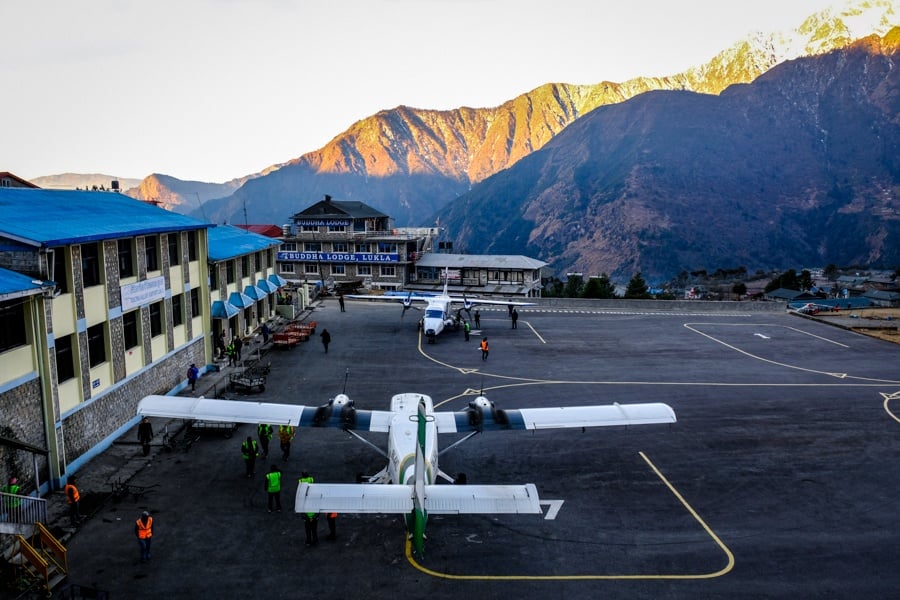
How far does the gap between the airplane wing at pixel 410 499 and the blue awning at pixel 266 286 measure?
1572 inches

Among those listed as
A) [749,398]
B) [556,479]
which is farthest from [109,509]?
[749,398]

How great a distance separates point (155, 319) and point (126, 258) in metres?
4.70

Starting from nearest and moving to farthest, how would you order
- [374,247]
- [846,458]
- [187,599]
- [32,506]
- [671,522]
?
[187,599]
[32,506]
[671,522]
[846,458]
[374,247]

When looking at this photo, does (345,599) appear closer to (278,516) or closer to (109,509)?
(278,516)

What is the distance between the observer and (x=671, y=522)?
2069 centimetres

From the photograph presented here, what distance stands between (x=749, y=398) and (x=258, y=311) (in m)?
42.1

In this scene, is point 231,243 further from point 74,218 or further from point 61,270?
point 61,270

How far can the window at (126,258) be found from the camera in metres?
29.2

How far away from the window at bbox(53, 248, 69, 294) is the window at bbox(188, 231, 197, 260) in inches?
Answer: 529

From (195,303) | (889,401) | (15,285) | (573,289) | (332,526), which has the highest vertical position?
(15,285)

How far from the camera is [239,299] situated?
45.9m

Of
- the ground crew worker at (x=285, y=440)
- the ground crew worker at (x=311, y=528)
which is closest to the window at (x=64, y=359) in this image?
the ground crew worker at (x=285, y=440)

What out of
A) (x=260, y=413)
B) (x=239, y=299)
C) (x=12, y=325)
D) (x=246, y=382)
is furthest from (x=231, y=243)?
(x=260, y=413)

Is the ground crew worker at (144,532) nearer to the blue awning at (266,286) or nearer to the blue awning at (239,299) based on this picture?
the blue awning at (239,299)
